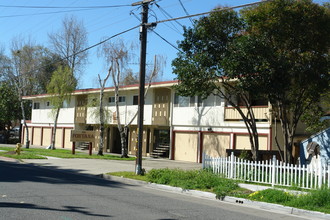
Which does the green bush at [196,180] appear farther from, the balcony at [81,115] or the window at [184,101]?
the balcony at [81,115]

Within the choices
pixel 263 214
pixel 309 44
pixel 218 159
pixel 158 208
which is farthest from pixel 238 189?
pixel 309 44

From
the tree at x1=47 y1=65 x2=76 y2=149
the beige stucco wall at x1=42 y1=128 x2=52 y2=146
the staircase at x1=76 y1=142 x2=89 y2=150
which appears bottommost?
the staircase at x1=76 y1=142 x2=89 y2=150

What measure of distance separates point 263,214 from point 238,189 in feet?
10.6

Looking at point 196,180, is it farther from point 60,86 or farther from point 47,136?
point 47,136

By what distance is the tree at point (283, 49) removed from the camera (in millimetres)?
15078

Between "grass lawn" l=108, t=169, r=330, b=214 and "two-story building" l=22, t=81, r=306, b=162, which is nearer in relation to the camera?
"grass lawn" l=108, t=169, r=330, b=214

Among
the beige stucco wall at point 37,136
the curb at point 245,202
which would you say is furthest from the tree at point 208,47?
the beige stucco wall at point 37,136

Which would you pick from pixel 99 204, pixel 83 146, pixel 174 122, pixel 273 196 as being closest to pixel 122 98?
pixel 174 122

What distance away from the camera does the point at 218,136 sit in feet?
84.5

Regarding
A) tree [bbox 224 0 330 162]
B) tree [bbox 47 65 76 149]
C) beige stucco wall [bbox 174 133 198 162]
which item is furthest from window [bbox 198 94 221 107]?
tree [bbox 47 65 76 149]

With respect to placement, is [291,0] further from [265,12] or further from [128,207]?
[128,207]

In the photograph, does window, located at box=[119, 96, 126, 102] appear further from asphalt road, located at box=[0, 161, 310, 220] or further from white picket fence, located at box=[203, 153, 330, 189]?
asphalt road, located at box=[0, 161, 310, 220]

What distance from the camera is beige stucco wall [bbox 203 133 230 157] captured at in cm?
2527

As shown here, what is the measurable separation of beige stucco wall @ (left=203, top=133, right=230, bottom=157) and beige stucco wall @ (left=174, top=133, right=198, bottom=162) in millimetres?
934
